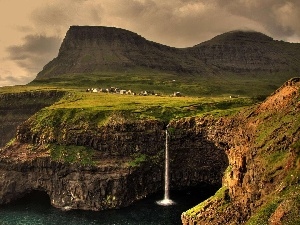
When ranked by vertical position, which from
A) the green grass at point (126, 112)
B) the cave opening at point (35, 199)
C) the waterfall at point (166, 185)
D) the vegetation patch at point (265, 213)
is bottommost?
the cave opening at point (35, 199)

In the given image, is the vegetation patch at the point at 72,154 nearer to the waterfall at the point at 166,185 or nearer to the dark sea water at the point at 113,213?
the dark sea water at the point at 113,213

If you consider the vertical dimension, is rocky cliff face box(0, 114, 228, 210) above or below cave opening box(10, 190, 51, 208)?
above

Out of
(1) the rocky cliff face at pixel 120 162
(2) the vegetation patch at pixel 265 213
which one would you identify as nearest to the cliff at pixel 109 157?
(1) the rocky cliff face at pixel 120 162

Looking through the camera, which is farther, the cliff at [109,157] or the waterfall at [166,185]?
the cliff at [109,157]

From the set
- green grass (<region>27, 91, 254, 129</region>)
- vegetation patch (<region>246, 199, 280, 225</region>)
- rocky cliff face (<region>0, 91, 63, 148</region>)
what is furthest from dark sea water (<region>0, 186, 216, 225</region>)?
rocky cliff face (<region>0, 91, 63, 148</region>)

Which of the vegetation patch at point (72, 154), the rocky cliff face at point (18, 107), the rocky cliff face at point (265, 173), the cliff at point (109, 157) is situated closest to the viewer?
the rocky cliff face at point (265, 173)

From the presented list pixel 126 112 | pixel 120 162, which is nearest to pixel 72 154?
pixel 120 162

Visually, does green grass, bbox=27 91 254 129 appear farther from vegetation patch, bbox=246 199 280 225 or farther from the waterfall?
vegetation patch, bbox=246 199 280 225
